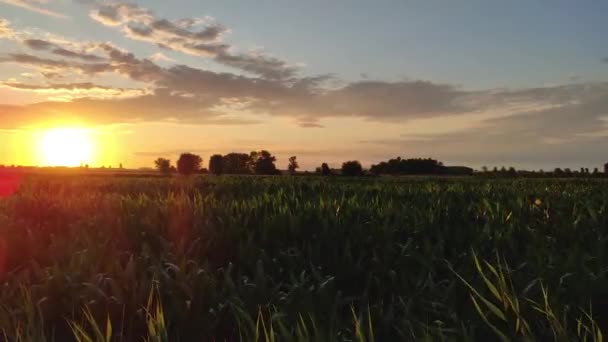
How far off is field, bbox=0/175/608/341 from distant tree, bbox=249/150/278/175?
58.1m

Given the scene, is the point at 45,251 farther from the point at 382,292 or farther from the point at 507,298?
the point at 507,298

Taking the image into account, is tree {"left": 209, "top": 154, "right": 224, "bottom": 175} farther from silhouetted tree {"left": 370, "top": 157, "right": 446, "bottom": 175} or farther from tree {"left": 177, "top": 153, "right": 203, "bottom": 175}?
silhouetted tree {"left": 370, "top": 157, "right": 446, "bottom": 175}

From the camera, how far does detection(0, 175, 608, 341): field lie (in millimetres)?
3293

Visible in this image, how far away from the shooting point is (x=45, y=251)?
20.5 feet

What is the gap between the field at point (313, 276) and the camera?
329cm

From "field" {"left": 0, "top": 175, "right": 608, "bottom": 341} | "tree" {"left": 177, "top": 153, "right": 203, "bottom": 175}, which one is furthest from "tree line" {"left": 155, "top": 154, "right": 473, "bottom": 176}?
"field" {"left": 0, "top": 175, "right": 608, "bottom": 341}

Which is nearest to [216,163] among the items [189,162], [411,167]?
[189,162]

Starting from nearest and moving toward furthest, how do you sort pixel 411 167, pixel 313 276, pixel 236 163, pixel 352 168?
pixel 313 276, pixel 352 168, pixel 411 167, pixel 236 163

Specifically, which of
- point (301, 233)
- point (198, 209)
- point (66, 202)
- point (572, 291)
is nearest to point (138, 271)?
→ point (301, 233)

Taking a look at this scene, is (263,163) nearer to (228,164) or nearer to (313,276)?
(228,164)

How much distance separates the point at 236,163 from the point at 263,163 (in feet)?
37.4

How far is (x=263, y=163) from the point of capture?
247 ft

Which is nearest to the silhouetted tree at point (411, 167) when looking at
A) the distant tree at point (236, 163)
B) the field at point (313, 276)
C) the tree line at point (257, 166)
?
the tree line at point (257, 166)

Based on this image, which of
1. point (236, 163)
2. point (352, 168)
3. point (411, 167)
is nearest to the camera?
point (352, 168)
